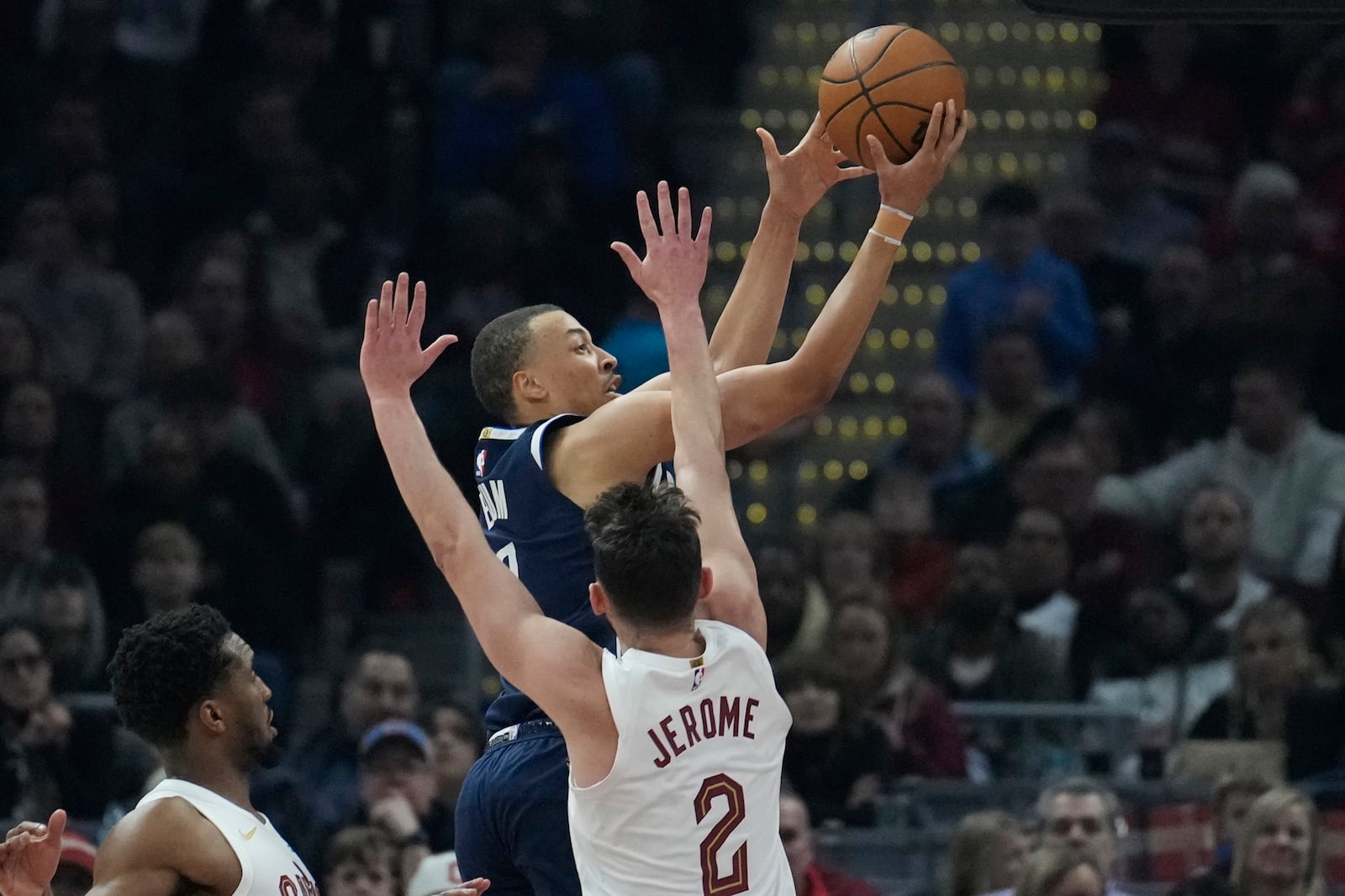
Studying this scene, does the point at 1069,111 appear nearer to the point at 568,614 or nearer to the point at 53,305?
the point at 53,305

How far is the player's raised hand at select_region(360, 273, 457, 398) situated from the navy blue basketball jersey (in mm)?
434

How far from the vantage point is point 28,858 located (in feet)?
13.4

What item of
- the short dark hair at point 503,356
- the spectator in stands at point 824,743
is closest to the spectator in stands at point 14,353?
the spectator in stands at point 824,743

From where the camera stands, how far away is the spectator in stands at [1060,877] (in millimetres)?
6598

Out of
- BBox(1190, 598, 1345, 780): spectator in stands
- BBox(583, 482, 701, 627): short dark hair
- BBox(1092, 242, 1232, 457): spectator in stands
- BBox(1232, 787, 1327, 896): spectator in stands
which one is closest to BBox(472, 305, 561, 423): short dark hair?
BBox(583, 482, 701, 627): short dark hair

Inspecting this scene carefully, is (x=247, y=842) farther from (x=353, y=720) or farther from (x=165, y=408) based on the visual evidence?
(x=165, y=408)

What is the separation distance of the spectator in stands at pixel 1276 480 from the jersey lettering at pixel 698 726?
5.70m

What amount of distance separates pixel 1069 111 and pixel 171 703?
845cm

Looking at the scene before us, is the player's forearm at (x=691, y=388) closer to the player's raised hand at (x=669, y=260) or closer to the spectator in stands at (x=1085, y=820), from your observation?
the player's raised hand at (x=669, y=260)

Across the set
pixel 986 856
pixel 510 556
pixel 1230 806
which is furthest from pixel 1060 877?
pixel 510 556

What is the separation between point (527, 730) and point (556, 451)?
1.92 feet

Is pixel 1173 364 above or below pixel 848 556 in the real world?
above

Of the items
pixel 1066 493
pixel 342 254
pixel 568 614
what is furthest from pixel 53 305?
pixel 568 614

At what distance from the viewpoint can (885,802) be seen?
26.0 feet
